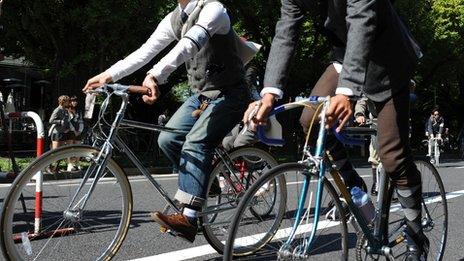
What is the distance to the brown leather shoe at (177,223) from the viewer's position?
344 centimetres

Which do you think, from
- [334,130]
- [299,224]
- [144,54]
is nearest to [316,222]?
[299,224]

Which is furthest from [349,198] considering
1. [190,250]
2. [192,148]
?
[190,250]

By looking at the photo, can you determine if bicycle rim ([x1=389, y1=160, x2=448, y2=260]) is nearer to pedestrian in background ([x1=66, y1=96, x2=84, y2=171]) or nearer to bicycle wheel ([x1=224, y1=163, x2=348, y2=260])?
bicycle wheel ([x1=224, y1=163, x2=348, y2=260])

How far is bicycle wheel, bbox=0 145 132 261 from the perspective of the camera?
3.02 meters

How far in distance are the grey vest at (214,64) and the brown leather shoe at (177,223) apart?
2.63ft

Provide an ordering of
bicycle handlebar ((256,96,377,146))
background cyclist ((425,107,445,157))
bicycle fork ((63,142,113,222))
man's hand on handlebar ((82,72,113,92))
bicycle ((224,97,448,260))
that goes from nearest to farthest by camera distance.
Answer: bicycle ((224,97,448,260)) < bicycle handlebar ((256,96,377,146)) < bicycle fork ((63,142,113,222)) < man's hand on handlebar ((82,72,113,92)) < background cyclist ((425,107,445,157))

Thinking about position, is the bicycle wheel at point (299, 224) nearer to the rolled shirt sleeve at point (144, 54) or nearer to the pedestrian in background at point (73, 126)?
the rolled shirt sleeve at point (144, 54)

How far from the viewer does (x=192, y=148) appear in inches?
144

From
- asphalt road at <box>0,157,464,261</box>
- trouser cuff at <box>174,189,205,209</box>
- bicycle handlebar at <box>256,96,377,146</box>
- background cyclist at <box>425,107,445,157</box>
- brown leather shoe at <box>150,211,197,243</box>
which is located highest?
bicycle handlebar at <box>256,96,377,146</box>

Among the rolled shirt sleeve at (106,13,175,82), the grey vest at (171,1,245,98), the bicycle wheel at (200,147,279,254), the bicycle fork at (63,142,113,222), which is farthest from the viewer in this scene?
the bicycle wheel at (200,147,279,254)

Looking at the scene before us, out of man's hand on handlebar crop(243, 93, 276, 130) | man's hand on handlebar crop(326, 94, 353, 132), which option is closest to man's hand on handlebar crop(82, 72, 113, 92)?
man's hand on handlebar crop(243, 93, 276, 130)

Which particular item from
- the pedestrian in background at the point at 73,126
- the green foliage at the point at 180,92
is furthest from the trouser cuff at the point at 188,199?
the green foliage at the point at 180,92

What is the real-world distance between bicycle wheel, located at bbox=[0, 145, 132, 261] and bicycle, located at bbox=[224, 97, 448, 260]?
2.65 ft

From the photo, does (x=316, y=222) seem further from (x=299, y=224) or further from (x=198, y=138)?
(x=198, y=138)
